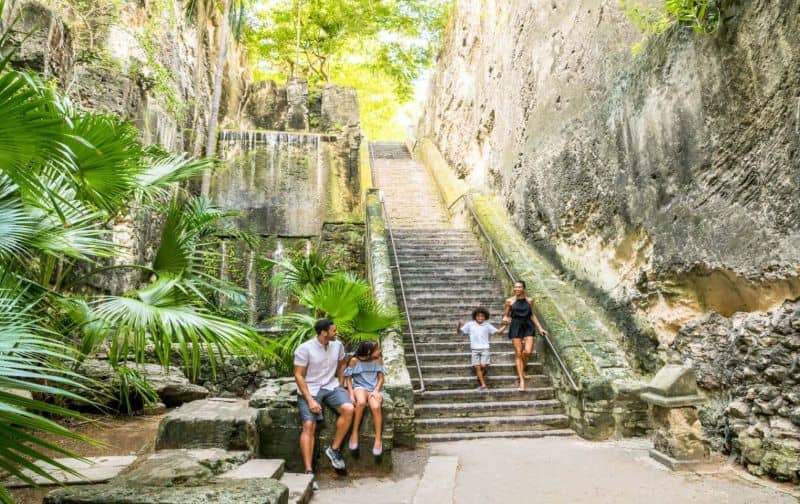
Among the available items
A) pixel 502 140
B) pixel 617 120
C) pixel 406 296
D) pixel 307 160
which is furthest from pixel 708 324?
pixel 307 160

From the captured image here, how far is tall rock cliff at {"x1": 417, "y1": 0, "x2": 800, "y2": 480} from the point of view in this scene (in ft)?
14.5

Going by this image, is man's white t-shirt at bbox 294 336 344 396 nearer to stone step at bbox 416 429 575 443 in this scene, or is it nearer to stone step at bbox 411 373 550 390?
stone step at bbox 416 429 575 443

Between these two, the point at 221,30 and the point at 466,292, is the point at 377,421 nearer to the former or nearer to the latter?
the point at 466,292

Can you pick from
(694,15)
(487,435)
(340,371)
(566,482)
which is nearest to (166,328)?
(340,371)

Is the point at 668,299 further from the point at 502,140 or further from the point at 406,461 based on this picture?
the point at 502,140

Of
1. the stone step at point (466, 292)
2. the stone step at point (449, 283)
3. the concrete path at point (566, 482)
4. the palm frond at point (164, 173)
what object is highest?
the palm frond at point (164, 173)

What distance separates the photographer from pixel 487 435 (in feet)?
19.4

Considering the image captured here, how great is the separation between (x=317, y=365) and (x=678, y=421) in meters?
3.18

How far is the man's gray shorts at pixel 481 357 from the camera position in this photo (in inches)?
263

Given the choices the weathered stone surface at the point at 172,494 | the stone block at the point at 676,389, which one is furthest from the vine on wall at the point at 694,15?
the weathered stone surface at the point at 172,494

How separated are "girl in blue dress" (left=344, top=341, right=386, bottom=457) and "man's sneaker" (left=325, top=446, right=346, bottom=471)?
0.42 feet

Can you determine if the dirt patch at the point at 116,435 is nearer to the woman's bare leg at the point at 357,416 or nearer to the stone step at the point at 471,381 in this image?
the woman's bare leg at the point at 357,416

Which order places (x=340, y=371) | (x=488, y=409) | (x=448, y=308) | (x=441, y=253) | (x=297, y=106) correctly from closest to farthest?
(x=340, y=371) → (x=488, y=409) → (x=448, y=308) → (x=441, y=253) → (x=297, y=106)

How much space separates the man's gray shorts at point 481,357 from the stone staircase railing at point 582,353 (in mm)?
827
